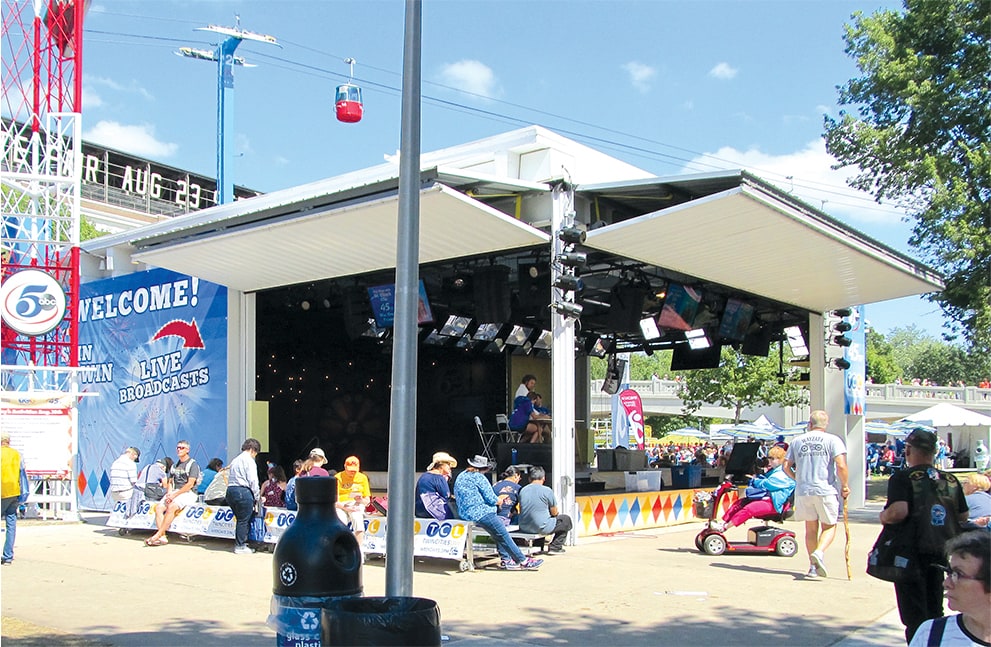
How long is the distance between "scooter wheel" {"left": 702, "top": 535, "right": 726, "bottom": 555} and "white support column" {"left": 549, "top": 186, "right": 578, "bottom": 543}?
1896 mm

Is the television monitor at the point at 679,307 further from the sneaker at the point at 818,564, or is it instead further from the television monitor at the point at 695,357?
the sneaker at the point at 818,564

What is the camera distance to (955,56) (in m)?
19.8

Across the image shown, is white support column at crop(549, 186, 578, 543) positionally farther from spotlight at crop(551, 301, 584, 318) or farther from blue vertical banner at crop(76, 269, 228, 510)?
blue vertical banner at crop(76, 269, 228, 510)

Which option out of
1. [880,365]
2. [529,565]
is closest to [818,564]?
[529,565]

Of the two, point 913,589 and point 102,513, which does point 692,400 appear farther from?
point 913,589

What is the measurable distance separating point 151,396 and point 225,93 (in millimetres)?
22179

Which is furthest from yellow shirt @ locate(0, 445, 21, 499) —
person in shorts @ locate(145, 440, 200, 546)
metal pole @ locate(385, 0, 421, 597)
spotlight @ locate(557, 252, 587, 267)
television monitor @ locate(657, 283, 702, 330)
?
television monitor @ locate(657, 283, 702, 330)

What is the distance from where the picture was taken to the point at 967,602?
350cm

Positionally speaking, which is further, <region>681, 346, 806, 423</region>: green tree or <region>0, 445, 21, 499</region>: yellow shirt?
<region>681, 346, 806, 423</region>: green tree

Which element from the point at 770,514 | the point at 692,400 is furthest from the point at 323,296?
the point at 692,400

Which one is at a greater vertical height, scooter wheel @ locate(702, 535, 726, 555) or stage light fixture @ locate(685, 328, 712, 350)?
stage light fixture @ locate(685, 328, 712, 350)

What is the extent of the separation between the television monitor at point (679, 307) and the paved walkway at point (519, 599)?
21.0 feet

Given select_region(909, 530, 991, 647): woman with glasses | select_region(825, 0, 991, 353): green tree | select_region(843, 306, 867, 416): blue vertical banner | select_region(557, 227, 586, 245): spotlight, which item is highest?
select_region(825, 0, 991, 353): green tree

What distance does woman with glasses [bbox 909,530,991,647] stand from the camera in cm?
345
